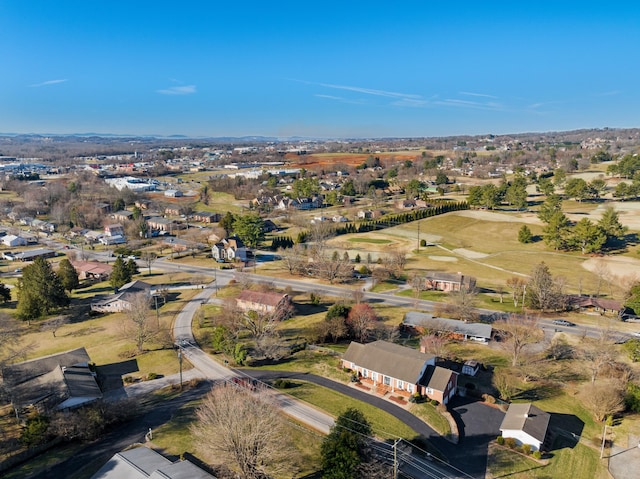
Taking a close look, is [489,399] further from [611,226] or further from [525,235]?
[611,226]

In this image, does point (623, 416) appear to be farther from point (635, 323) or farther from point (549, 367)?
point (635, 323)

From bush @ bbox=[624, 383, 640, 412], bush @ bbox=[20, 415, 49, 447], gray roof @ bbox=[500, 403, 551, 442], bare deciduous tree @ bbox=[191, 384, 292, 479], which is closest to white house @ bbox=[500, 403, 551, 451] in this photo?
gray roof @ bbox=[500, 403, 551, 442]

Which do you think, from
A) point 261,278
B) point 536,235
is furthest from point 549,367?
point 536,235

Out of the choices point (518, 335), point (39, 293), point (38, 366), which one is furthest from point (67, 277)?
point (518, 335)

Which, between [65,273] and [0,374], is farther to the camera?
[65,273]

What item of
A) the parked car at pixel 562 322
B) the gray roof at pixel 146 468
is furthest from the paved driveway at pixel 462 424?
the parked car at pixel 562 322

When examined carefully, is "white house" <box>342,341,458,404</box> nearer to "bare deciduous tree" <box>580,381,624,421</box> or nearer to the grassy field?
the grassy field

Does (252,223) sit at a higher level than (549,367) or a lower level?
higher
